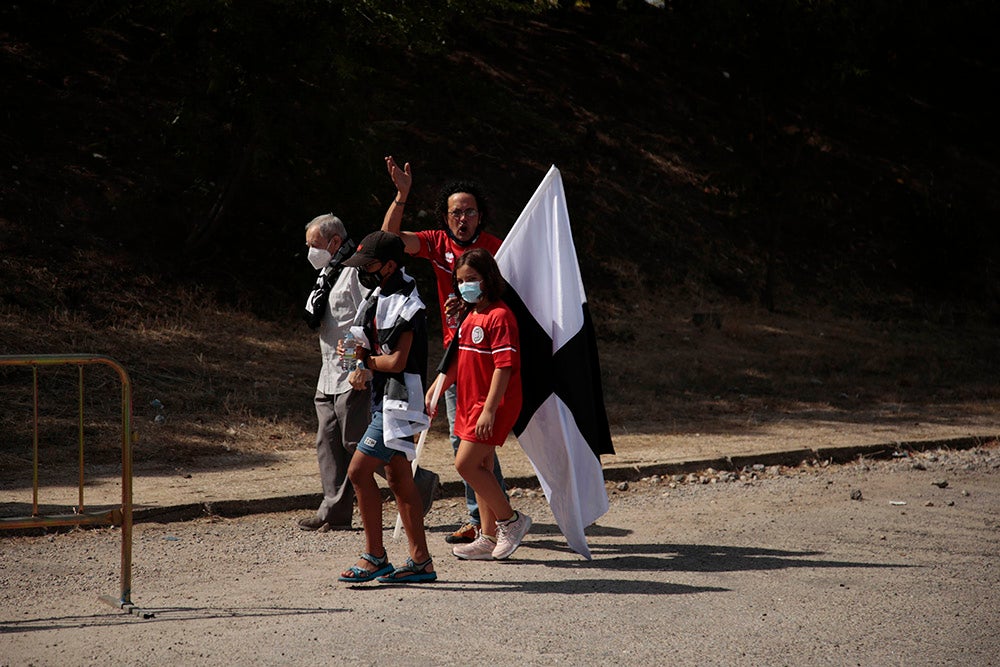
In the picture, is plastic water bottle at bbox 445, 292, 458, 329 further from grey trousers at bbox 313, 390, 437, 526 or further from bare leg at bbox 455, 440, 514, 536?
grey trousers at bbox 313, 390, 437, 526

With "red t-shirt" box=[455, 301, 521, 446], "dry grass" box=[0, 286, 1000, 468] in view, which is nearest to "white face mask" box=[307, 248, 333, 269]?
"red t-shirt" box=[455, 301, 521, 446]

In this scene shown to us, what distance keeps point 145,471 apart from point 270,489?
1315 millimetres

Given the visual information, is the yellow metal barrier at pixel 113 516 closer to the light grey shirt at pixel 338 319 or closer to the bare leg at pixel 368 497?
the bare leg at pixel 368 497

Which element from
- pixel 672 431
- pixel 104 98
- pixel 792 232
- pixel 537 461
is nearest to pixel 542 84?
pixel 792 232

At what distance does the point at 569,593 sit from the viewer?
5891 mm

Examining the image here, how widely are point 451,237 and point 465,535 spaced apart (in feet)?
5.76

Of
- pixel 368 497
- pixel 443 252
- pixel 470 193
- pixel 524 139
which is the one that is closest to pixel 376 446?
pixel 368 497

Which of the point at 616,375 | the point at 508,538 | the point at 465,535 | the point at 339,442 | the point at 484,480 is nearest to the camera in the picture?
the point at 484,480

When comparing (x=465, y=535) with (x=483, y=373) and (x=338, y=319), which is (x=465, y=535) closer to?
(x=483, y=373)

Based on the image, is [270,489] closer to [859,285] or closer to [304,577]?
[304,577]

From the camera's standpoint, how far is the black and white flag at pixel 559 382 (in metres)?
6.74

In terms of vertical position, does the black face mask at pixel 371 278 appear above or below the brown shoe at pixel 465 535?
above

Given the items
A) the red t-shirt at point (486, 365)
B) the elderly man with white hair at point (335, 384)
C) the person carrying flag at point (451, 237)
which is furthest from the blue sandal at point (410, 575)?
the elderly man with white hair at point (335, 384)

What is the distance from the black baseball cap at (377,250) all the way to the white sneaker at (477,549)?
173 cm
